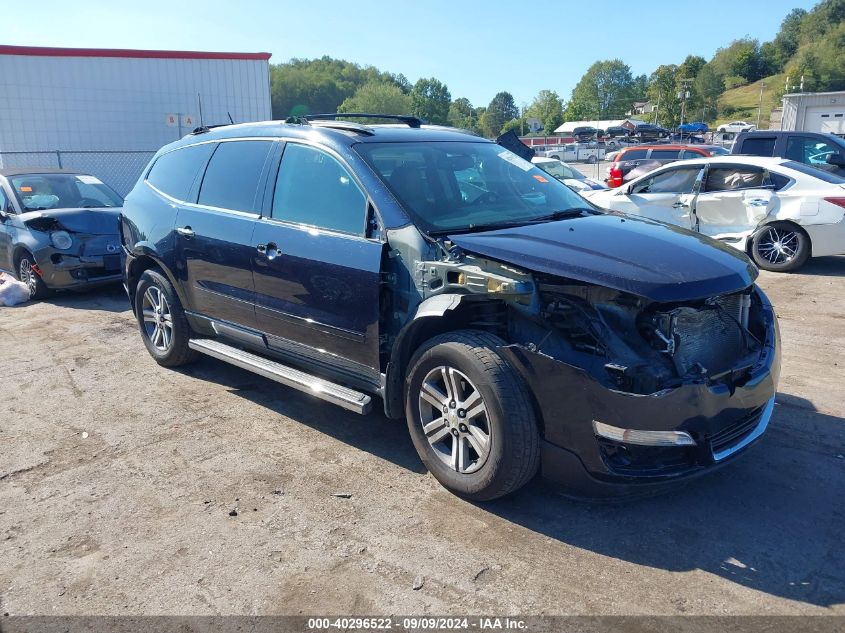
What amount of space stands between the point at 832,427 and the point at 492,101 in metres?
157

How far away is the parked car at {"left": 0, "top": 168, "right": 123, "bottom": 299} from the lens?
28.3ft

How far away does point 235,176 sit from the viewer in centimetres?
493

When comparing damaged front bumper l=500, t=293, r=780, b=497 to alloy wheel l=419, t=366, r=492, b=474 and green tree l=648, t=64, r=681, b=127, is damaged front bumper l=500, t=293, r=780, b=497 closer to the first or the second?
alloy wheel l=419, t=366, r=492, b=474

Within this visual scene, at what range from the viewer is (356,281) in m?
3.91

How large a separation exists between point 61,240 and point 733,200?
9.13m

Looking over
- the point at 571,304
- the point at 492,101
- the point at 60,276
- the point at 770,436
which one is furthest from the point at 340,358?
the point at 492,101

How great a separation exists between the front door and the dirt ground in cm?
71

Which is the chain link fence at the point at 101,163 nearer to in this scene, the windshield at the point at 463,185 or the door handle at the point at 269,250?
the door handle at the point at 269,250

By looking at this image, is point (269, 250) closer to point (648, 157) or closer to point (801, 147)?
point (801, 147)

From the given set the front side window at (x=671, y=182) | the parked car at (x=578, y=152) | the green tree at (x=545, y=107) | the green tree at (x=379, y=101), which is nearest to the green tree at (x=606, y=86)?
the green tree at (x=545, y=107)

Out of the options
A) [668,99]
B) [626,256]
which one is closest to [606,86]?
[668,99]

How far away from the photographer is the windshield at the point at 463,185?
13.1 feet

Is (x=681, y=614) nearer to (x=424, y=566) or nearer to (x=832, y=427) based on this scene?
(x=424, y=566)

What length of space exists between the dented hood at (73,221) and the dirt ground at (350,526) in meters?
4.34
